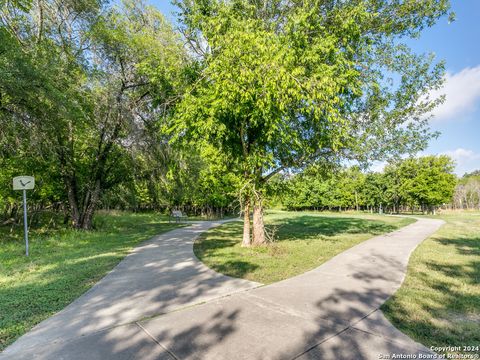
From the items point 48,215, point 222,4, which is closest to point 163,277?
point 222,4

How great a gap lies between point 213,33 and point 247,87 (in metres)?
2.25

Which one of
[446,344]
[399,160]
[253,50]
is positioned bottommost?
[446,344]

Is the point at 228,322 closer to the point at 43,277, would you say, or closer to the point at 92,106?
the point at 43,277

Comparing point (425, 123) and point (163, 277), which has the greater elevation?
point (425, 123)

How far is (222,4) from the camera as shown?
27.7 ft

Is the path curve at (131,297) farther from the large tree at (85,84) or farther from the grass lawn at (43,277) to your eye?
the large tree at (85,84)

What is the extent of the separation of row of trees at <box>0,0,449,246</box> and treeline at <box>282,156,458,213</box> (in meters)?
18.4

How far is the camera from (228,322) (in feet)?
11.7

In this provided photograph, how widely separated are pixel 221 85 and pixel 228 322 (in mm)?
5296

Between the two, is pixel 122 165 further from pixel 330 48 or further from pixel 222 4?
pixel 330 48

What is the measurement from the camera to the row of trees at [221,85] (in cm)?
686

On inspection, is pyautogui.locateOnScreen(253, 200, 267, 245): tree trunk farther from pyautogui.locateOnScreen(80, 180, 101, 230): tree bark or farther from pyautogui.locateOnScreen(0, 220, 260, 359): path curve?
pyautogui.locateOnScreen(80, 180, 101, 230): tree bark

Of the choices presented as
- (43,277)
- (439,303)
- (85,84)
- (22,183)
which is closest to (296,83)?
(439,303)

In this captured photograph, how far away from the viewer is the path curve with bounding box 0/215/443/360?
9.54ft
